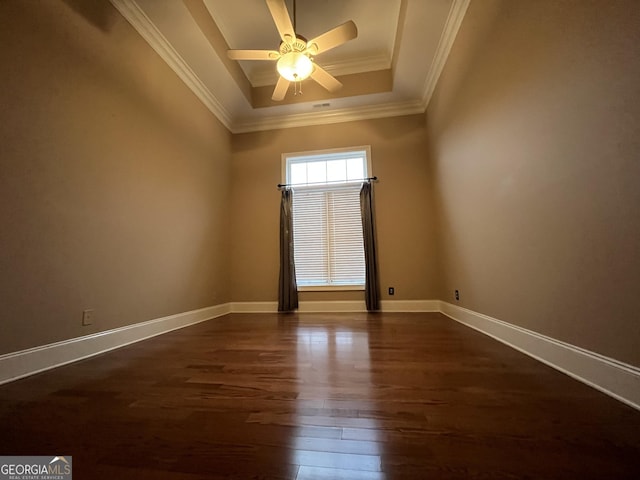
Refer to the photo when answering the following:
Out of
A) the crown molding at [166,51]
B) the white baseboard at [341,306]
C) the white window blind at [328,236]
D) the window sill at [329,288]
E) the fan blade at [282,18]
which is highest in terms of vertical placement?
the crown molding at [166,51]

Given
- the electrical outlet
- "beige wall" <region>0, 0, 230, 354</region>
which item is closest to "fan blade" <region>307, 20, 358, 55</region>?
"beige wall" <region>0, 0, 230, 354</region>

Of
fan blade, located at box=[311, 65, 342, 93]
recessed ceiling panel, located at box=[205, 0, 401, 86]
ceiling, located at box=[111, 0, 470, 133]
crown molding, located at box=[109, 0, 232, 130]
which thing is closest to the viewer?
crown molding, located at box=[109, 0, 232, 130]

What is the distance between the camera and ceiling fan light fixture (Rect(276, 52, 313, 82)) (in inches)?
89.4

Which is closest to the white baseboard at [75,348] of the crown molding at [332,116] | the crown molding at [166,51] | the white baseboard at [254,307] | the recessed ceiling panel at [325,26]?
the white baseboard at [254,307]

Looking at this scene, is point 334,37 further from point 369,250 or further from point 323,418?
point 323,418

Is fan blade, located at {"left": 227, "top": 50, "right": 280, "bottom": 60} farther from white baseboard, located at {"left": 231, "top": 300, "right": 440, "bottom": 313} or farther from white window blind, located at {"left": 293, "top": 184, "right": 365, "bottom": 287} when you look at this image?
white baseboard, located at {"left": 231, "top": 300, "right": 440, "bottom": 313}

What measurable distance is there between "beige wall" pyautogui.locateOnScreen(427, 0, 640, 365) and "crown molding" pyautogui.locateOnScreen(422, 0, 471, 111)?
0.14m

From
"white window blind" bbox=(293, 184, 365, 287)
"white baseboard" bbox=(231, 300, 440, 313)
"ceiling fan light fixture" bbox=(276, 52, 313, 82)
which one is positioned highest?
"ceiling fan light fixture" bbox=(276, 52, 313, 82)

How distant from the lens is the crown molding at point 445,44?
236 centimetres

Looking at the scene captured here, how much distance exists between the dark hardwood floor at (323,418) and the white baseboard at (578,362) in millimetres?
53

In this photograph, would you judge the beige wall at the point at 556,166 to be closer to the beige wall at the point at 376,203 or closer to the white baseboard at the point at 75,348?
the beige wall at the point at 376,203

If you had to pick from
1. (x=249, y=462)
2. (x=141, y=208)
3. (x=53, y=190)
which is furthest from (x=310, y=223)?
(x=249, y=462)

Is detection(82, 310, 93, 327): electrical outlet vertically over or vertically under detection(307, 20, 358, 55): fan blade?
under

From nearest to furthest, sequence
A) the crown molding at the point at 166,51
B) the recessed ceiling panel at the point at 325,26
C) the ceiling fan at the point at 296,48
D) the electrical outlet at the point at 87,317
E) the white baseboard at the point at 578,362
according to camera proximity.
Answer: the white baseboard at the point at 578,362, the electrical outlet at the point at 87,317, the ceiling fan at the point at 296,48, the crown molding at the point at 166,51, the recessed ceiling panel at the point at 325,26
